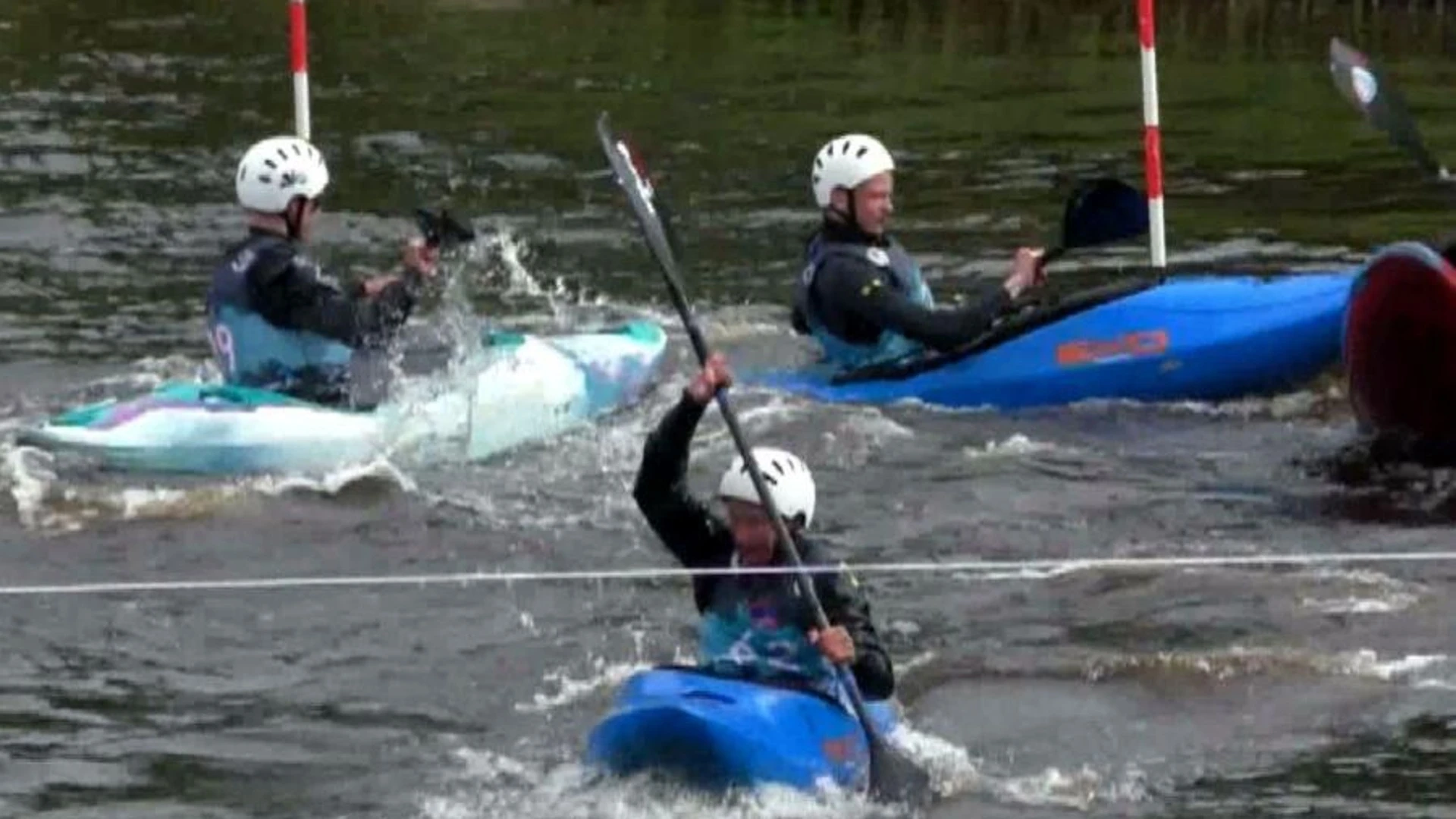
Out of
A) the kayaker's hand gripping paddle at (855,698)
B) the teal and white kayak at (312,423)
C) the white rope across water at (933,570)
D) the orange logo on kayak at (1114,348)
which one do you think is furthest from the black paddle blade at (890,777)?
the orange logo on kayak at (1114,348)

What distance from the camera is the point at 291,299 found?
11.7m

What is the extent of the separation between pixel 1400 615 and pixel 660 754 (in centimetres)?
288

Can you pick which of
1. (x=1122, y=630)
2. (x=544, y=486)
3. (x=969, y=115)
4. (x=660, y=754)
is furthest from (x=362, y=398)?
(x=969, y=115)

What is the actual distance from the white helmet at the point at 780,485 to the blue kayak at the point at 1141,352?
4371 mm

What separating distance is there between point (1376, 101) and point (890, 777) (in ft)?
15.6

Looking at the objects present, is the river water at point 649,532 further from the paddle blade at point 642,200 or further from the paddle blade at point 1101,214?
the paddle blade at point 642,200

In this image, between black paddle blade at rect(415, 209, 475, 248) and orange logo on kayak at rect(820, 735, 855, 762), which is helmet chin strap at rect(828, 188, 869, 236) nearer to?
black paddle blade at rect(415, 209, 475, 248)

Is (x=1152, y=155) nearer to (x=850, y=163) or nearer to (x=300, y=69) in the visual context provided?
(x=850, y=163)

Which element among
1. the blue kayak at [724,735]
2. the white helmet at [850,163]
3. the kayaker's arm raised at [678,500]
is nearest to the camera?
the blue kayak at [724,735]

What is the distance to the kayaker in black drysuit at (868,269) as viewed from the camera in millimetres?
12492

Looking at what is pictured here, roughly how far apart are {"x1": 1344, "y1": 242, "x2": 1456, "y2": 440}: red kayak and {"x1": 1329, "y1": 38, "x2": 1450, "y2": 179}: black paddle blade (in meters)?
0.39

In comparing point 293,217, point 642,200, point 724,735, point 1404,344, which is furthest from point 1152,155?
point 724,735

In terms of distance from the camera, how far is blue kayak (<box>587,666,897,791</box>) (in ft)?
25.8

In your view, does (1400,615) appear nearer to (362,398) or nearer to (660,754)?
(660,754)
